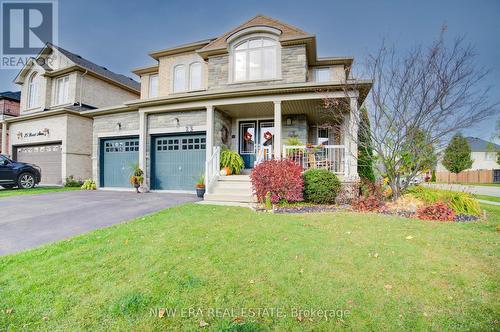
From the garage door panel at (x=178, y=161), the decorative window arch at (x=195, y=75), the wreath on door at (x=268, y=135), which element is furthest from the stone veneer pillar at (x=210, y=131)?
the decorative window arch at (x=195, y=75)

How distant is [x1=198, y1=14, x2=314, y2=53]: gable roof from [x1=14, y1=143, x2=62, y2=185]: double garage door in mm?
10803

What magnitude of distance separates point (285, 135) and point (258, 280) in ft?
28.9

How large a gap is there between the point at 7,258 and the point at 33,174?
11.3m

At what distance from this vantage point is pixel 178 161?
10.9 meters

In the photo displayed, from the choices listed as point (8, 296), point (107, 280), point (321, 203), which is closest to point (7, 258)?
point (8, 296)

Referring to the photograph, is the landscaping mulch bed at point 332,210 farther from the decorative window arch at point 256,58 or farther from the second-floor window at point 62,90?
the second-floor window at point 62,90

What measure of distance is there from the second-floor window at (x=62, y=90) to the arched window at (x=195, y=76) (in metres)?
8.48

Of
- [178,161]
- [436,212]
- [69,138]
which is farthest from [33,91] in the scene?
[436,212]

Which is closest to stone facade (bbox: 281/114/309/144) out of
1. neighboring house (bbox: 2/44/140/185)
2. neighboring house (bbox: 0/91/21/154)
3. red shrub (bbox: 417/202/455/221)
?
red shrub (bbox: 417/202/455/221)

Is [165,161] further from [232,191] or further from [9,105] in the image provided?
[9,105]

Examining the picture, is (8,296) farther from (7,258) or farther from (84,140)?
(84,140)

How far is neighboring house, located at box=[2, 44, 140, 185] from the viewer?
1348 centimetres

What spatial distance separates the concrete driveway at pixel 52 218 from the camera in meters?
4.25

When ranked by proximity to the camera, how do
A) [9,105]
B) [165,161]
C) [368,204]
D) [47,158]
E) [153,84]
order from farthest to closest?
[9,105], [153,84], [47,158], [165,161], [368,204]
